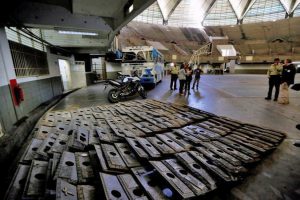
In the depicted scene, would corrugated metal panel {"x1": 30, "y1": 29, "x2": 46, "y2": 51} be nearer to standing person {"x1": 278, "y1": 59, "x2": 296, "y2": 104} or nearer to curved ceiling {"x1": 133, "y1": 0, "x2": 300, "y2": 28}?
standing person {"x1": 278, "y1": 59, "x2": 296, "y2": 104}

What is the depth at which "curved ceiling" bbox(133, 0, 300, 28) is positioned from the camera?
127ft

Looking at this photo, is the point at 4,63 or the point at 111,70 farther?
the point at 111,70

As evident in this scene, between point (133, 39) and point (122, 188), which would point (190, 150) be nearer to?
point (122, 188)

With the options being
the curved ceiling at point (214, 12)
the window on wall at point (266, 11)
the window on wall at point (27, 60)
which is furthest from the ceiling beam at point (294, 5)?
the window on wall at point (27, 60)

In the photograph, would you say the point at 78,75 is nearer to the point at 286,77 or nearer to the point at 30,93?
the point at 30,93

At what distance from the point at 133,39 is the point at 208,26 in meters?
21.6

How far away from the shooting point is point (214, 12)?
43.1 m

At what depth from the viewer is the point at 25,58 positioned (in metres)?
6.77

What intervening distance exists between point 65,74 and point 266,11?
48.4 meters

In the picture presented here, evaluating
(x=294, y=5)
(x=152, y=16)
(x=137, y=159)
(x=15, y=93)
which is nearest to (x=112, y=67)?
(x=15, y=93)

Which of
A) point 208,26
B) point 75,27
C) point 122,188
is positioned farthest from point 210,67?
point 122,188

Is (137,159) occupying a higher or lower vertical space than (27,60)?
lower

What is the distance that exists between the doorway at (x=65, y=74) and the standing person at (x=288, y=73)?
1439 centimetres

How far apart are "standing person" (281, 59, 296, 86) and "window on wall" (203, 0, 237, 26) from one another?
43235 mm
